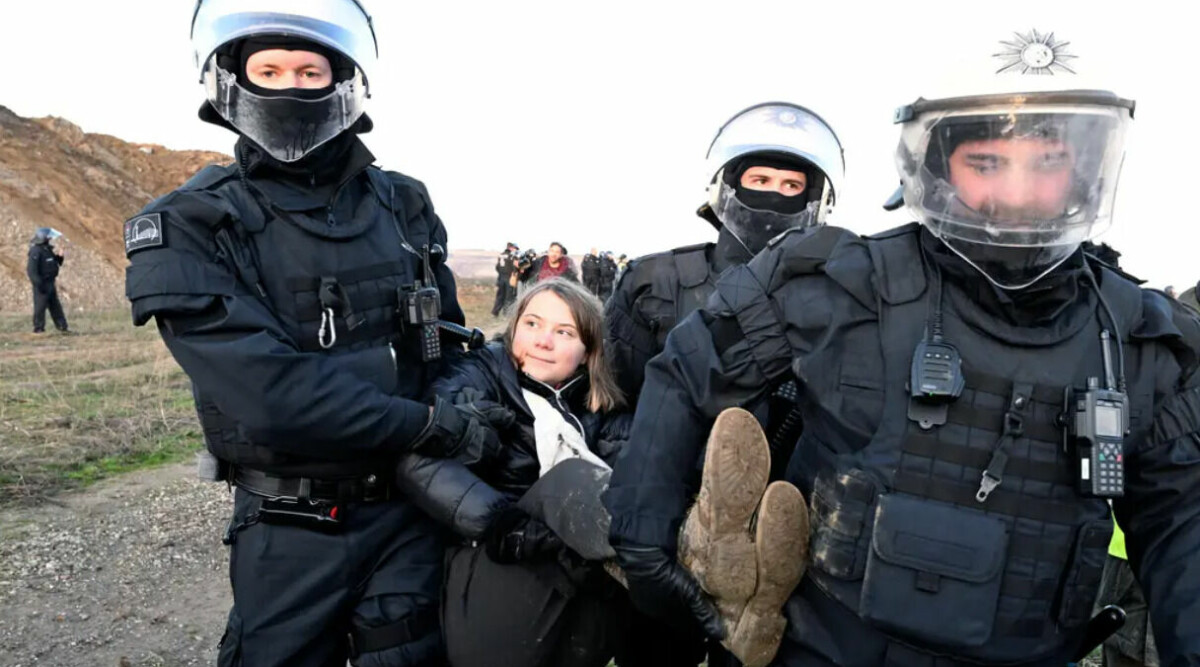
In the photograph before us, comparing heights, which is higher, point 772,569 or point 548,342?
point 548,342

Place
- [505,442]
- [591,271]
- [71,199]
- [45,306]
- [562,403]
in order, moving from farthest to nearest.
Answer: [71,199] → [591,271] → [45,306] → [562,403] → [505,442]

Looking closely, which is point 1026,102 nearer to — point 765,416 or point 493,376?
point 765,416

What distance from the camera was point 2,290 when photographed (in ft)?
77.2

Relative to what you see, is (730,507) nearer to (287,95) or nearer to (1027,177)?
(1027,177)

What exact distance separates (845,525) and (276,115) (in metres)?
1.75

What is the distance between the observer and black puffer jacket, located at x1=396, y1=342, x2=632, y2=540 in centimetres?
223

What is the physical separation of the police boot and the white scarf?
0.55m

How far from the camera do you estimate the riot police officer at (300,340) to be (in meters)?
2.04

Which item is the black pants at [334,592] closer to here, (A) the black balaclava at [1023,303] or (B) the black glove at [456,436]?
(B) the black glove at [456,436]

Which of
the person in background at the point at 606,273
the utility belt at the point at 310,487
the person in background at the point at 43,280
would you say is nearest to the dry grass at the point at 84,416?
the person in background at the point at 43,280

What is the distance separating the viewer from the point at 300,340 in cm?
220

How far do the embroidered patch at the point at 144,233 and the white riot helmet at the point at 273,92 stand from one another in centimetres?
35

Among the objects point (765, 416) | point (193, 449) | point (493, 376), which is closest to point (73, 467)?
point (193, 449)

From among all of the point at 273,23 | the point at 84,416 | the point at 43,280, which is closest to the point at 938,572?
the point at 273,23
